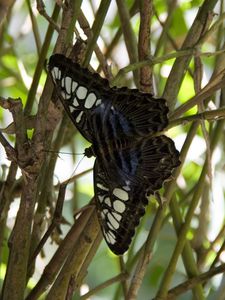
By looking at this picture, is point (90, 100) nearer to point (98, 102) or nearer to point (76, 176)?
point (98, 102)

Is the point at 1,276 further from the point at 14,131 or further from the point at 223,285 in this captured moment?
the point at 14,131

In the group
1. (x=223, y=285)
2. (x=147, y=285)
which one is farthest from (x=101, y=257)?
(x=223, y=285)

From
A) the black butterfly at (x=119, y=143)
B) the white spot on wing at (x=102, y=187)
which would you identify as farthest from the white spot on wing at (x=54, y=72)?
the white spot on wing at (x=102, y=187)

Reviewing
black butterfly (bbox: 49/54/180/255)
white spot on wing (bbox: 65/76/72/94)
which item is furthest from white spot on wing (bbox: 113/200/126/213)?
white spot on wing (bbox: 65/76/72/94)

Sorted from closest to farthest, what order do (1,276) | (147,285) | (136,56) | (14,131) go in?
1. (14,131)
2. (136,56)
3. (147,285)
4. (1,276)

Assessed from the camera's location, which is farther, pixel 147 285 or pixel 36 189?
pixel 147 285

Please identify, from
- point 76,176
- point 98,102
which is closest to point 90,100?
point 98,102

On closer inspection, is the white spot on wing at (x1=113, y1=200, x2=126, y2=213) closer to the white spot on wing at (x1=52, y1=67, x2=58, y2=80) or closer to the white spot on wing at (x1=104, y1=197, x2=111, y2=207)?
the white spot on wing at (x1=104, y1=197, x2=111, y2=207)
